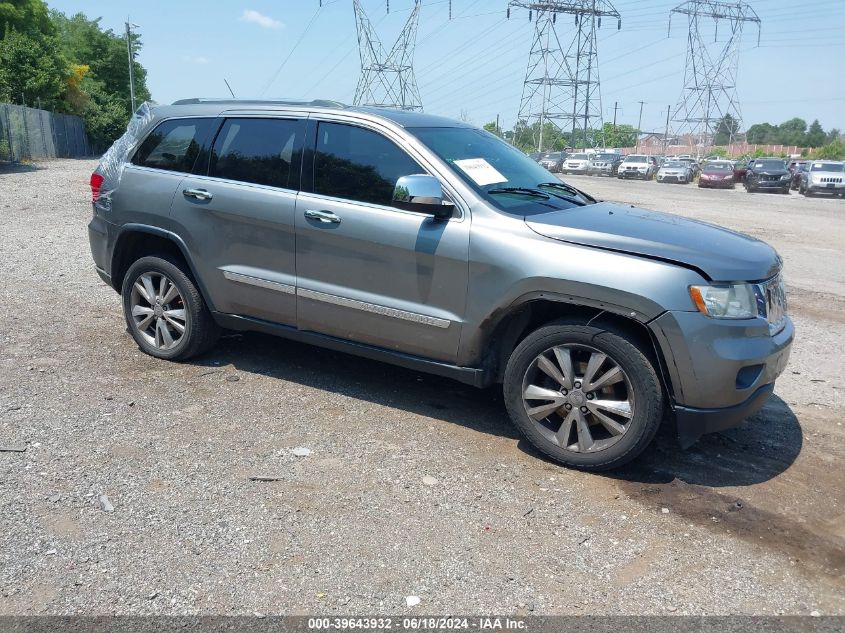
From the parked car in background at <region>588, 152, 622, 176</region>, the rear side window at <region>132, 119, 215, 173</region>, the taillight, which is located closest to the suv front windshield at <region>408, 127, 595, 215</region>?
the rear side window at <region>132, 119, 215, 173</region>

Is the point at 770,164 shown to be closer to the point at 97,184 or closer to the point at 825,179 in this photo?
the point at 825,179

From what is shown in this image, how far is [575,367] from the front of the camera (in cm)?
421

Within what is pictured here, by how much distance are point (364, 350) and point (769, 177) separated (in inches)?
1403

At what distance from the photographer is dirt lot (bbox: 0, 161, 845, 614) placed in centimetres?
316

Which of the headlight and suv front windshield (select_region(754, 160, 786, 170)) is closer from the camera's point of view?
the headlight

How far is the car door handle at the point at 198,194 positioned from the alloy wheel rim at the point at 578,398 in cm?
260

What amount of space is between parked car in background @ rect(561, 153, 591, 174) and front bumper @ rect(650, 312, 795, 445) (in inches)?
2014

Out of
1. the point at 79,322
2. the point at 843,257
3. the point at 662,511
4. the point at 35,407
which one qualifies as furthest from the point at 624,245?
the point at 843,257

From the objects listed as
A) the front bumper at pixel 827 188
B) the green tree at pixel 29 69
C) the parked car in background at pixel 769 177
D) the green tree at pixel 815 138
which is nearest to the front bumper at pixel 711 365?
the front bumper at pixel 827 188

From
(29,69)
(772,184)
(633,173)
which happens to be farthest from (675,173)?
(29,69)

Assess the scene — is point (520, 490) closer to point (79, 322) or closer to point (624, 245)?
point (624, 245)

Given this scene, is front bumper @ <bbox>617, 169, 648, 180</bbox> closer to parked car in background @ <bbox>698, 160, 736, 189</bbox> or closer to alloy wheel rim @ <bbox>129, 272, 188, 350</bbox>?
parked car in background @ <bbox>698, 160, 736, 189</bbox>

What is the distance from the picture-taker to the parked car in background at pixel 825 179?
33156 millimetres

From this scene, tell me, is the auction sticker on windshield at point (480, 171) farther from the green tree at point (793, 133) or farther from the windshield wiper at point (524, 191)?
the green tree at point (793, 133)
